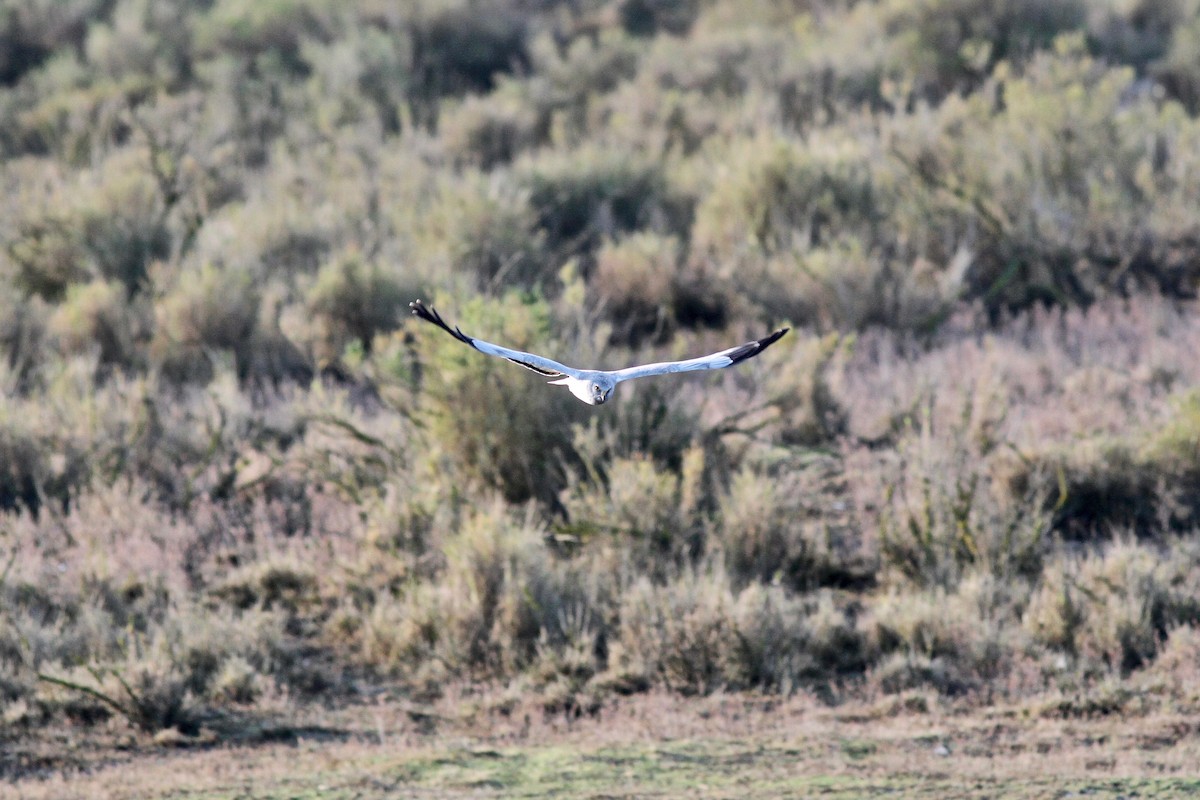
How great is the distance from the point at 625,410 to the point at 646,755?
2708 mm

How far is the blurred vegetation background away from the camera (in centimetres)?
770

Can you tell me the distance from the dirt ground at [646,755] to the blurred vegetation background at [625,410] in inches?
8.3

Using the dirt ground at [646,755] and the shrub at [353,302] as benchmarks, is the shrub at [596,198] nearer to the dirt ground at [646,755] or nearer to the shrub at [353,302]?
the shrub at [353,302]

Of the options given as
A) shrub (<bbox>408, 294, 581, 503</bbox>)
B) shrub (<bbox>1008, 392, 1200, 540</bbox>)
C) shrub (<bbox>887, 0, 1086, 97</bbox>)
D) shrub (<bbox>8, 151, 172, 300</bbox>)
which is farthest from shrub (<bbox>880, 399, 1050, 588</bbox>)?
shrub (<bbox>887, 0, 1086, 97</bbox>)

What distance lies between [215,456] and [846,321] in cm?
466

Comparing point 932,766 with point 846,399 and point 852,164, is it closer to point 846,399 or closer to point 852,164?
point 846,399

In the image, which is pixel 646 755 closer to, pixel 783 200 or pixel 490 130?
pixel 783 200

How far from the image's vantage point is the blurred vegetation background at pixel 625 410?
7.70m

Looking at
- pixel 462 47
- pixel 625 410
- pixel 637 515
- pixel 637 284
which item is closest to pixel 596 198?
pixel 637 284

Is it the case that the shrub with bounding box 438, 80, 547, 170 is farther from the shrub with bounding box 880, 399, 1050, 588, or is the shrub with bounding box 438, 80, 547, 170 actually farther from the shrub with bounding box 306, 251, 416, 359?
the shrub with bounding box 880, 399, 1050, 588

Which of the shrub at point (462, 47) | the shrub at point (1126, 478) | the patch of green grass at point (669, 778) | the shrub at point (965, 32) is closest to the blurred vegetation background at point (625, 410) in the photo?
the shrub at point (1126, 478)

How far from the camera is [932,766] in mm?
6508

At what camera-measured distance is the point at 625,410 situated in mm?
8992

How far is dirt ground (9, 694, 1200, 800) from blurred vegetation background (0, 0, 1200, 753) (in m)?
0.21
